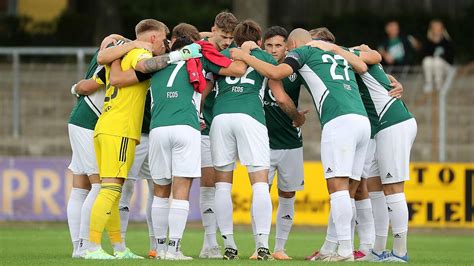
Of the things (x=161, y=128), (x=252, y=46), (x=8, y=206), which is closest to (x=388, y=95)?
(x=252, y=46)

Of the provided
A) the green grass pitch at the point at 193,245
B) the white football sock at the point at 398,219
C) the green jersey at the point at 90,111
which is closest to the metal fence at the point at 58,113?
the green grass pitch at the point at 193,245

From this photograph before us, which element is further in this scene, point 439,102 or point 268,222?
point 439,102

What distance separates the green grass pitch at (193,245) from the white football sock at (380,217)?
470 millimetres

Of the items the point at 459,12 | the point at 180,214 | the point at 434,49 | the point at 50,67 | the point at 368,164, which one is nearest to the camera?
the point at 180,214

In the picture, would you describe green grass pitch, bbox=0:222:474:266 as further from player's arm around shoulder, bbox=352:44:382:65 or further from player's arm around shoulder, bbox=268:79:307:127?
player's arm around shoulder, bbox=352:44:382:65

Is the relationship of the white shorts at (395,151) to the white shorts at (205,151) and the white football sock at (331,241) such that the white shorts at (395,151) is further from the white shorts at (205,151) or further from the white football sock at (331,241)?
the white shorts at (205,151)

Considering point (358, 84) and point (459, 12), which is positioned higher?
point (459, 12)

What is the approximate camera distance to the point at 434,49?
27109mm

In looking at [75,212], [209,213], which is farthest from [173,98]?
[75,212]

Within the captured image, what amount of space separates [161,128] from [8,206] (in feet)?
31.7

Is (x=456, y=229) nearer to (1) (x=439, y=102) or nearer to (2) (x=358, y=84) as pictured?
(1) (x=439, y=102)

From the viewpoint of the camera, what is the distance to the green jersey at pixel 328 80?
13211 millimetres

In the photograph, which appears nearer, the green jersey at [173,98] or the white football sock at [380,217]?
the green jersey at [173,98]

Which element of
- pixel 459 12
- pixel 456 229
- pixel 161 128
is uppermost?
pixel 459 12
